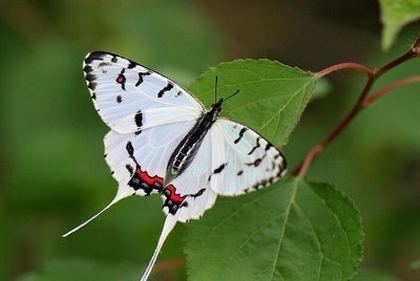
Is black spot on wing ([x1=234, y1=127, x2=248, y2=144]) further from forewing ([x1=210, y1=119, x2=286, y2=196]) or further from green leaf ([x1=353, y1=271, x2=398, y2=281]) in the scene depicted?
Result: green leaf ([x1=353, y1=271, x2=398, y2=281])

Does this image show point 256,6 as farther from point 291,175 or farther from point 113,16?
point 291,175

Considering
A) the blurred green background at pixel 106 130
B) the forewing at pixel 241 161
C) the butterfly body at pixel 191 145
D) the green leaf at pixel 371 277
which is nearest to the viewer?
the forewing at pixel 241 161

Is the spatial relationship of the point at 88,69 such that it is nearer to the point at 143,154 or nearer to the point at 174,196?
the point at 143,154

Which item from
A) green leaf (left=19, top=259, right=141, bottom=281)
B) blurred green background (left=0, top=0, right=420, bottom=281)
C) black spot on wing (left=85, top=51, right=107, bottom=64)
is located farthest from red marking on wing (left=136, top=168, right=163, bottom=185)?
green leaf (left=19, top=259, right=141, bottom=281)

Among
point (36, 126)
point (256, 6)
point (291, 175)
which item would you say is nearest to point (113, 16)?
point (36, 126)

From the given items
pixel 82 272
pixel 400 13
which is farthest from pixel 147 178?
pixel 82 272

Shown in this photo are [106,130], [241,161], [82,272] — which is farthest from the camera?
[106,130]

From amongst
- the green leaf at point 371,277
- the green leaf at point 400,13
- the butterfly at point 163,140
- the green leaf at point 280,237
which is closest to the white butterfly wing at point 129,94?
the butterfly at point 163,140

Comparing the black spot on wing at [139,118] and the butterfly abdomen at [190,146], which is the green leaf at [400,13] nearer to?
the butterfly abdomen at [190,146]
